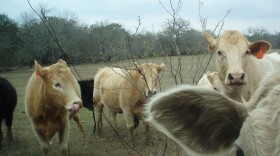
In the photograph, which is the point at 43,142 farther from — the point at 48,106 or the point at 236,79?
the point at 236,79

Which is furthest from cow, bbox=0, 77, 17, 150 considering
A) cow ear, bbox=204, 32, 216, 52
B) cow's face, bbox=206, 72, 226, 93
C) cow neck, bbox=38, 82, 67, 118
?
cow ear, bbox=204, 32, 216, 52

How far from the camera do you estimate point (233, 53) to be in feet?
16.9

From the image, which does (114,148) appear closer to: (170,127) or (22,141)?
(22,141)

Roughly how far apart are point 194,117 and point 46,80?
5436 mm

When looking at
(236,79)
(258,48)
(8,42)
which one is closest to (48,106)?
(236,79)

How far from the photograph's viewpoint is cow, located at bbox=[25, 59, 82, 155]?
679 cm

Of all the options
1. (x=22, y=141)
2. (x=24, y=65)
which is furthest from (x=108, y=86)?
(x=24, y=65)

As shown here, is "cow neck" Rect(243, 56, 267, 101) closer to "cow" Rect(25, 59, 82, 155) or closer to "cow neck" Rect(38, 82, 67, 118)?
"cow" Rect(25, 59, 82, 155)

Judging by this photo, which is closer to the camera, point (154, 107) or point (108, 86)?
point (154, 107)

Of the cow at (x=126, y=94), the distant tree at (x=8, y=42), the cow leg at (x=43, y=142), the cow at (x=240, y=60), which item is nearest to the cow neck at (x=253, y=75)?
the cow at (x=240, y=60)

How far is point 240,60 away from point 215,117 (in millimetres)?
3307

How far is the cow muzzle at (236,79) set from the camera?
4.71m

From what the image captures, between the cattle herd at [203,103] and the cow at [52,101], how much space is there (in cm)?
2

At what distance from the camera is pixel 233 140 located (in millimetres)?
1964
